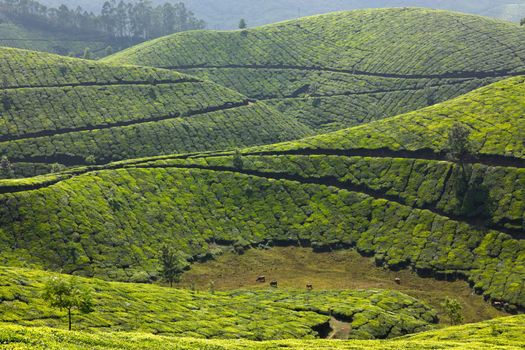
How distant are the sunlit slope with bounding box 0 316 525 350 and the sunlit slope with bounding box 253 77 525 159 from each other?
64.4 meters

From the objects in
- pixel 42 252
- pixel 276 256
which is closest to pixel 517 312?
pixel 276 256

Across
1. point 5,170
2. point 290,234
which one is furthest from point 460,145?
point 5,170

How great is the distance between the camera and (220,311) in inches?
3565

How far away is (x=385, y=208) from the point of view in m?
138

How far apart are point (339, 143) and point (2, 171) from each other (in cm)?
9920

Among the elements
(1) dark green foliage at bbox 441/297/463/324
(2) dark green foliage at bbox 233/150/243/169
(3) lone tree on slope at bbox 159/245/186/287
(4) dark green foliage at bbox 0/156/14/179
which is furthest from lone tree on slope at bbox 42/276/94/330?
(4) dark green foliage at bbox 0/156/14/179

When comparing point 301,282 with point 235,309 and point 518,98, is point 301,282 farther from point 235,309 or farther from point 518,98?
point 518,98

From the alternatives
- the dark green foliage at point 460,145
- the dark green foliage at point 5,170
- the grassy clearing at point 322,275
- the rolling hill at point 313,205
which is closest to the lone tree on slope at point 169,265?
the grassy clearing at point 322,275

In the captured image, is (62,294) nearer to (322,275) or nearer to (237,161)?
(322,275)

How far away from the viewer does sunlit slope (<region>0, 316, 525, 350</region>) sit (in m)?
39.5

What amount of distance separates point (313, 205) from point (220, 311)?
60.3 meters

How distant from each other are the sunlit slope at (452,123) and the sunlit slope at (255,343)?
6436cm

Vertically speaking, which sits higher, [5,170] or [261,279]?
[5,170]

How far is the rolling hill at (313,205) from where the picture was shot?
115062 millimetres
